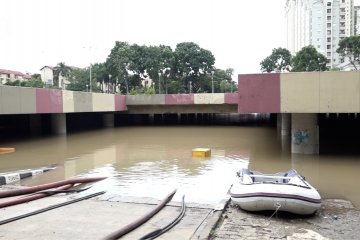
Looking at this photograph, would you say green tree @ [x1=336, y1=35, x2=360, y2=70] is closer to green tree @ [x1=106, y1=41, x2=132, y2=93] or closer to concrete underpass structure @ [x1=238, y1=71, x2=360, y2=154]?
green tree @ [x1=106, y1=41, x2=132, y2=93]

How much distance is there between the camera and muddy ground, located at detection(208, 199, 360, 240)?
21.9 feet

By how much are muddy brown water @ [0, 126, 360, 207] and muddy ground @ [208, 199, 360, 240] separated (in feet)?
6.27

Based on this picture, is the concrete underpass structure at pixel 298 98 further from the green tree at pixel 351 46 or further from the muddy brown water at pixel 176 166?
the green tree at pixel 351 46

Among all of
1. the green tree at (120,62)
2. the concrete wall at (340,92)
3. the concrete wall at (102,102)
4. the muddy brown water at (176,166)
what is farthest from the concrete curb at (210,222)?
the green tree at (120,62)

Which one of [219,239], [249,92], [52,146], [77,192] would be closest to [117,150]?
[52,146]

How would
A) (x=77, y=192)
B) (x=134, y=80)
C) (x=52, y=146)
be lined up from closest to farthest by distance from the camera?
(x=77, y=192)
(x=52, y=146)
(x=134, y=80)

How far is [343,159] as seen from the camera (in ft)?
57.2

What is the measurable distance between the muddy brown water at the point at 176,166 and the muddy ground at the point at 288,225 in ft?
6.27

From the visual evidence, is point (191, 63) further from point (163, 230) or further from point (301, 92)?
point (163, 230)

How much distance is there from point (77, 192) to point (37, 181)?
325 cm

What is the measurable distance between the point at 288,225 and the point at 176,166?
905 centimetres

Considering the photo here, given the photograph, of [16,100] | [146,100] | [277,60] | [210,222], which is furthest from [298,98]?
[277,60]

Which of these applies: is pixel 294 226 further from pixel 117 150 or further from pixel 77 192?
pixel 117 150

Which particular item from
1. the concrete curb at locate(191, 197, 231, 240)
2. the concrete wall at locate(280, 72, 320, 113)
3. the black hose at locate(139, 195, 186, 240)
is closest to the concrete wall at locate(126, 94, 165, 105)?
the concrete wall at locate(280, 72, 320, 113)
